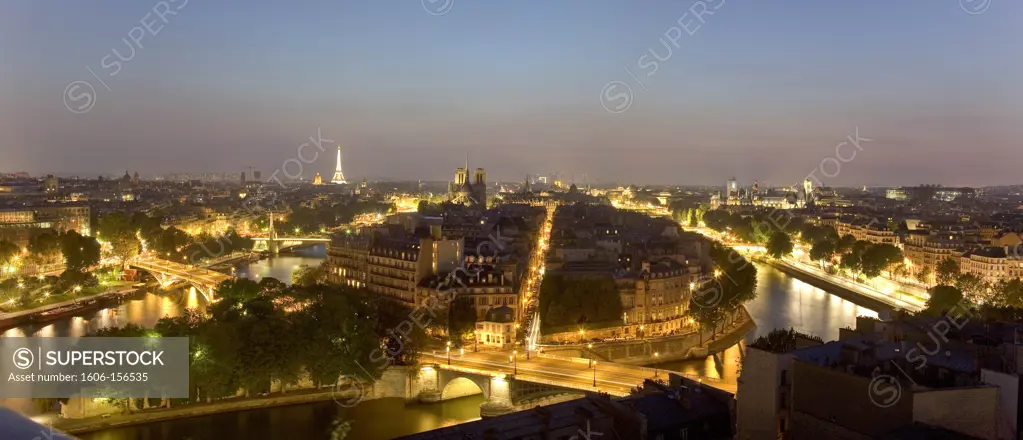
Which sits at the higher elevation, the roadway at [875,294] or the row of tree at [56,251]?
the row of tree at [56,251]

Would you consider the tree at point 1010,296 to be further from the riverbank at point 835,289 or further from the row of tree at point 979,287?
the riverbank at point 835,289

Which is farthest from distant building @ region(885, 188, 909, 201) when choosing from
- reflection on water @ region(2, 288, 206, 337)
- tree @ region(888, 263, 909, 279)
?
reflection on water @ region(2, 288, 206, 337)

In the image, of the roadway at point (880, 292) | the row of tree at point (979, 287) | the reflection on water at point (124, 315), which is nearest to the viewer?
the reflection on water at point (124, 315)

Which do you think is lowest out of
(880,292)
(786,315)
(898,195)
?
(786,315)

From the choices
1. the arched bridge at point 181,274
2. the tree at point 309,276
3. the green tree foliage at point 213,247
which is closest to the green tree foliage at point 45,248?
the arched bridge at point 181,274

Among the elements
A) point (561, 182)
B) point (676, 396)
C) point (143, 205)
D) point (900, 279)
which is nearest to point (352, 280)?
point (676, 396)

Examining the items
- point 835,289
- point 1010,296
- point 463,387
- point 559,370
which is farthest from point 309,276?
point 1010,296

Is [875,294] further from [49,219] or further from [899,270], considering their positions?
[49,219]

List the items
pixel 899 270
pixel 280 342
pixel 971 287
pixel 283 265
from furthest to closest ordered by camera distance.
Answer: pixel 283 265, pixel 899 270, pixel 971 287, pixel 280 342
